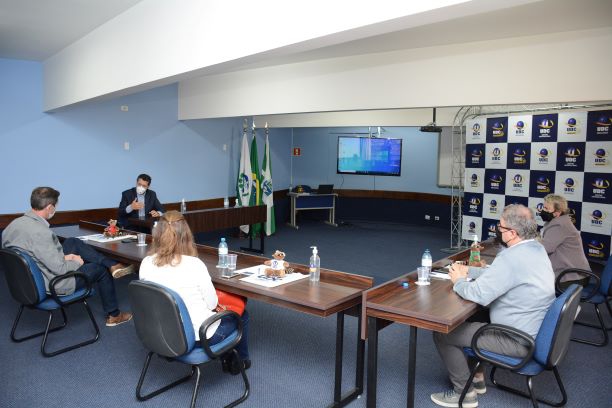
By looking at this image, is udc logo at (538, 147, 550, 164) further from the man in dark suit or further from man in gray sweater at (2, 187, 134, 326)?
man in gray sweater at (2, 187, 134, 326)

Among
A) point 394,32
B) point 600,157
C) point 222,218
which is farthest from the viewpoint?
point 222,218

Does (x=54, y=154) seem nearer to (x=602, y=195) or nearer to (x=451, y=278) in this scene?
(x=451, y=278)

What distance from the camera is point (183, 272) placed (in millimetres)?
2514

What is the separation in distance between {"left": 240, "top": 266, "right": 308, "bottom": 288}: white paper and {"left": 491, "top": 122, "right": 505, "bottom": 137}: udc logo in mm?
5072

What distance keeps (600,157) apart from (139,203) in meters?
5.86

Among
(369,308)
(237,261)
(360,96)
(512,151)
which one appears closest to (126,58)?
(237,261)

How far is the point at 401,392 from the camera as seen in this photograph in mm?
2953

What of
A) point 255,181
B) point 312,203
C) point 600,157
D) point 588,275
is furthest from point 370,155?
point 588,275

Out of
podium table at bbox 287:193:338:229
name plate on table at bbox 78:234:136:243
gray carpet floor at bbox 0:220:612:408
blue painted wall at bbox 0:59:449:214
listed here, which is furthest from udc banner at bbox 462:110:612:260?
name plate on table at bbox 78:234:136:243

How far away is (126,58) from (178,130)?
11.9 ft

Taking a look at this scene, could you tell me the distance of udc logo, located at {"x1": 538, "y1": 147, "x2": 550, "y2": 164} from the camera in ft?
21.1

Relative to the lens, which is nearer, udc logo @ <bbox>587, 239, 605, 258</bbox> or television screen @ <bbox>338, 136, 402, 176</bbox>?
udc logo @ <bbox>587, 239, 605, 258</bbox>

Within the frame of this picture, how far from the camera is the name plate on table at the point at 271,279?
283 cm

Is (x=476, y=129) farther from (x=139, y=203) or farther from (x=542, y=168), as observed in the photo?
(x=139, y=203)
